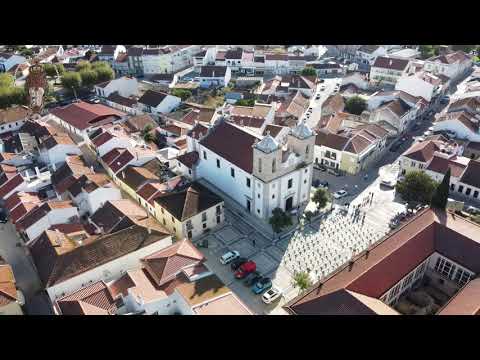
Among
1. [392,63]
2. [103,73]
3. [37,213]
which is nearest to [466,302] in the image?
[37,213]

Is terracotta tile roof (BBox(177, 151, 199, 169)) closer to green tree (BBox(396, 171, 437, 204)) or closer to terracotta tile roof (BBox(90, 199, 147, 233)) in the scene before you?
terracotta tile roof (BBox(90, 199, 147, 233))

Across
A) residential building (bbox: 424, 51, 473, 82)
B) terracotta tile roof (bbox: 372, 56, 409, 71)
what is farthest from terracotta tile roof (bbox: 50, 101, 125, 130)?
residential building (bbox: 424, 51, 473, 82)

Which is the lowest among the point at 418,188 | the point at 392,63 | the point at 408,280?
the point at 408,280

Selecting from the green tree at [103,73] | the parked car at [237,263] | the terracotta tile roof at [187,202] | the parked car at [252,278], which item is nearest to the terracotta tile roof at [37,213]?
the terracotta tile roof at [187,202]

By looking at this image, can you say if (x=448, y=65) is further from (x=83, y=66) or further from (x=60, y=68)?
(x=60, y=68)

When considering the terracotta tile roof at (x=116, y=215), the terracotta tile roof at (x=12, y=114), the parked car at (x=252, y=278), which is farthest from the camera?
the terracotta tile roof at (x=12, y=114)

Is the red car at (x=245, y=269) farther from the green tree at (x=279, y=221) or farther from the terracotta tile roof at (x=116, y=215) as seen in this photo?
the terracotta tile roof at (x=116, y=215)

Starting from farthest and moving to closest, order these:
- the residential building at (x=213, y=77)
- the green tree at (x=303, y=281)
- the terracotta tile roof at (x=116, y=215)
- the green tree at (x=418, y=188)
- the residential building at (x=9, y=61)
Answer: the residential building at (x=9, y=61) < the residential building at (x=213, y=77) < the green tree at (x=418, y=188) < the terracotta tile roof at (x=116, y=215) < the green tree at (x=303, y=281)
